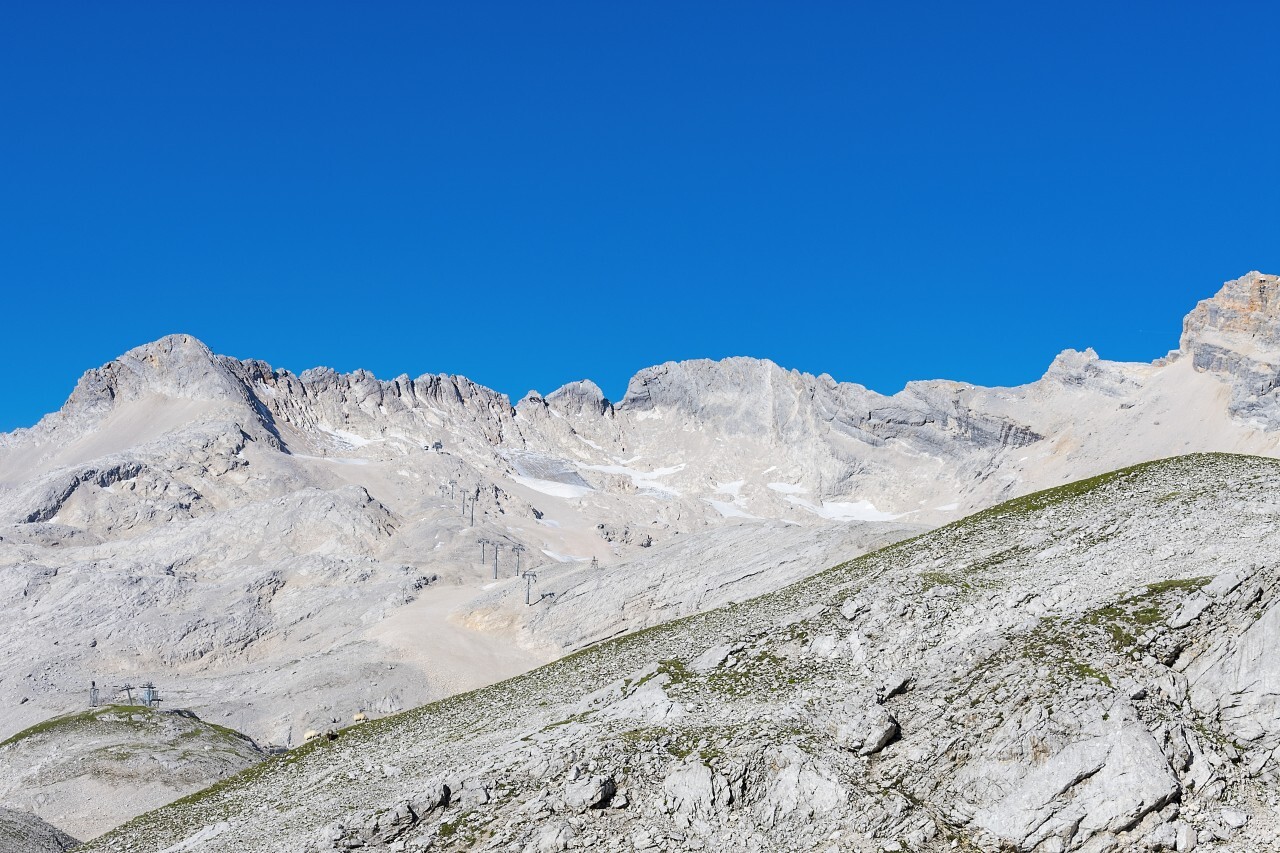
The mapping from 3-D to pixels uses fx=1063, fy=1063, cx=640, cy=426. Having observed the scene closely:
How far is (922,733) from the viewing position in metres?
32.2

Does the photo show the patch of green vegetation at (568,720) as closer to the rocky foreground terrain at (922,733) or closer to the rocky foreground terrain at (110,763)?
the rocky foreground terrain at (922,733)

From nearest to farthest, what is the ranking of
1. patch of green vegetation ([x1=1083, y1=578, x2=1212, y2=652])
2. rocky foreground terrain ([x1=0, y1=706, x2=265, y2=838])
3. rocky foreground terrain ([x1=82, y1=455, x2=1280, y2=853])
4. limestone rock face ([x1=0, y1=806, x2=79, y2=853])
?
rocky foreground terrain ([x1=82, y1=455, x2=1280, y2=853]), patch of green vegetation ([x1=1083, y1=578, x2=1212, y2=652]), limestone rock face ([x1=0, y1=806, x2=79, y2=853]), rocky foreground terrain ([x1=0, y1=706, x2=265, y2=838])

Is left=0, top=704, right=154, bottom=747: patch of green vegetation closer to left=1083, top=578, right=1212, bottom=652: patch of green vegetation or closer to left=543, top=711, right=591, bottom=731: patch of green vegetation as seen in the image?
left=543, top=711, right=591, bottom=731: patch of green vegetation

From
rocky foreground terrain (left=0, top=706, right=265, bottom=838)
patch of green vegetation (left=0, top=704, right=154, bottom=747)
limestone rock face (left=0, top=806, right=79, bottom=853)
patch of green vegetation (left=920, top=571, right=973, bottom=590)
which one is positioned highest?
patch of green vegetation (left=0, top=704, right=154, bottom=747)

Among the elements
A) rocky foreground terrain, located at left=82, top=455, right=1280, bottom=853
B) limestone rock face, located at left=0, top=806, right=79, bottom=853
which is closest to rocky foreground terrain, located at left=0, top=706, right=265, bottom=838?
limestone rock face, located at left=0, top=806, right=79, bottom=853

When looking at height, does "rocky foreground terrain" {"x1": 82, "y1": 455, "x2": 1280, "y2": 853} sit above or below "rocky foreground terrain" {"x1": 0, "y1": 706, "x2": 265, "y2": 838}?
below

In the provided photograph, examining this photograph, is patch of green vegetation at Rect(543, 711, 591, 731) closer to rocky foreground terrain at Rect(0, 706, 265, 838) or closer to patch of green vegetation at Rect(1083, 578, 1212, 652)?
patch of green vegetation at Rect(1083, 578, 1212, 652)

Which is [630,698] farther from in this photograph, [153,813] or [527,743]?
[153,813]

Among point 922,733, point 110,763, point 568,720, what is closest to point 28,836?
point 110,763

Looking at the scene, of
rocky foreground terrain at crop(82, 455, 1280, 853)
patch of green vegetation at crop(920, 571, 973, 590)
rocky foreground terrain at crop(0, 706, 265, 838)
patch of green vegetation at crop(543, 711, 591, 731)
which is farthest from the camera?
rocky foreground terrain at crop(0, 706, 265, 838)

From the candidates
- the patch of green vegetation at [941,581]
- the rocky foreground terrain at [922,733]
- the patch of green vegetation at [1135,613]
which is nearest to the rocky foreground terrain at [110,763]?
the rocky foreground terrain at [922,733]

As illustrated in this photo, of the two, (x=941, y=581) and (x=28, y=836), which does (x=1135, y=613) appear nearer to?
(x=941, y=581)

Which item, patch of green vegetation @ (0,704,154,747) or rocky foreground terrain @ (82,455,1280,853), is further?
patch of green vegetation @ (0,704,154,747)

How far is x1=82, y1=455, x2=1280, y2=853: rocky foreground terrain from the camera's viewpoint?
28859mm
